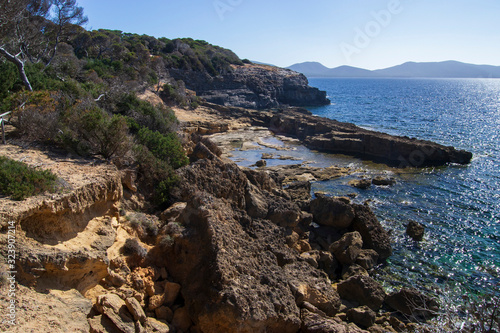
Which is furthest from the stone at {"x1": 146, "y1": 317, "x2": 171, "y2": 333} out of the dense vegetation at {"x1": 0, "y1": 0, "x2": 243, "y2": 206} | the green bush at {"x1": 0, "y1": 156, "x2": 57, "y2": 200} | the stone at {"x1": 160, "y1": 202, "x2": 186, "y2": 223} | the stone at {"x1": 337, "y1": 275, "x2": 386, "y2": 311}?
the stone at {"x1": 337, "y1": 275, "x2": 386, "y2": 311}

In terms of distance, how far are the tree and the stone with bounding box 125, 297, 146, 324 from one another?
13777 millimetres

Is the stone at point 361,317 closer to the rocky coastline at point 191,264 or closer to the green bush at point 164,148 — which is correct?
the rocky coastline at point 191,264

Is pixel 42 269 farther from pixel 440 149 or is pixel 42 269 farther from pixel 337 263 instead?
pixel 440 149

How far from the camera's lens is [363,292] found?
40.1 feet

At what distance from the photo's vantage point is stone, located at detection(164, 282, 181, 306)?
8.99 meters

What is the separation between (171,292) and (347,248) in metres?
8.92

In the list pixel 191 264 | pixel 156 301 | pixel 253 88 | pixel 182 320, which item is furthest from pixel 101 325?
pixel 253 88

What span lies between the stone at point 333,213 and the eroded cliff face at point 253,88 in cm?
4714

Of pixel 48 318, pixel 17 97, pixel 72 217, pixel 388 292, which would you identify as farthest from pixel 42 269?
pixel 388 292

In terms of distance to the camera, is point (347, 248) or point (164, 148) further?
point (164, 148)

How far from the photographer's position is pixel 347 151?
38.5m

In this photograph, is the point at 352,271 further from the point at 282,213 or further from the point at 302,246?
the point at 282,213

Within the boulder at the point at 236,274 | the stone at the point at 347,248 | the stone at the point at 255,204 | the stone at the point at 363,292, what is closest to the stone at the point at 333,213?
the stone at the point at 347,248

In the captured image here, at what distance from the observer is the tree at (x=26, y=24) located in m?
17.0
